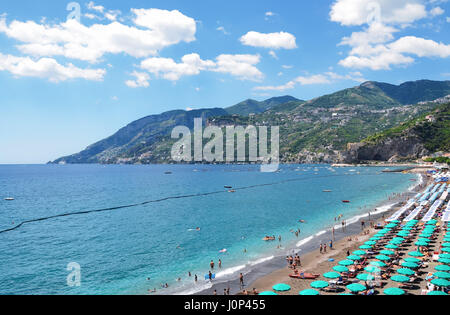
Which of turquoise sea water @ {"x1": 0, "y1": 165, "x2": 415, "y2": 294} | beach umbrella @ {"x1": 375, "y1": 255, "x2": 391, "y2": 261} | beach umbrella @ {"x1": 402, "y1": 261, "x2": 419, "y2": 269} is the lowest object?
turquoise sea water @ {"x1": 0, "y1": 165, "x2": 415, "y2": 294}

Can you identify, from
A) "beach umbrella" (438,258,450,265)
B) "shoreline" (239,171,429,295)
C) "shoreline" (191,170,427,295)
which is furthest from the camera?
"shoreline" (191,170,427,295)

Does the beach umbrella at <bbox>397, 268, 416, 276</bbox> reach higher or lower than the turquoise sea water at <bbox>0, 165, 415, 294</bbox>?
higher

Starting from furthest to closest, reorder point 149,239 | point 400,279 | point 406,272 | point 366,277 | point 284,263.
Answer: point 149,239, point 284,263, point 406,272, point 366,277, point 400,279

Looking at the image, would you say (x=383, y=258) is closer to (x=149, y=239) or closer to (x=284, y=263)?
(x=284, y=263)

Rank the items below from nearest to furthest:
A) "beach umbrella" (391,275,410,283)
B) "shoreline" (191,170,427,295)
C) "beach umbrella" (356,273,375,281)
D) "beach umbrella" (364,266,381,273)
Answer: "beach umbrella" (391,275,410,283) → "beach umbrella" (356,273,375,281) → "beach umbrella" (364,266,381,273) → "shoreline" (191,170,427,295)

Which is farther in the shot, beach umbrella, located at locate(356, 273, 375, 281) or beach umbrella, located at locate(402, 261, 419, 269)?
beach umbrella, located at locate(402, 261, 419, 269)

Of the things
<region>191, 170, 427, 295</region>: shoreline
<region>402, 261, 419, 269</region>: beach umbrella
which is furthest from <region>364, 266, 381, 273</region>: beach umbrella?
<region>191, 170, 427, 295</region>: shoreline

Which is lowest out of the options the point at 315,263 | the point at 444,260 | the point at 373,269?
the point at 315,263

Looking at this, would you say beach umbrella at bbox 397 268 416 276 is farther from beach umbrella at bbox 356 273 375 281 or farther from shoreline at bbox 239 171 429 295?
shoreline at bbox 239 171 429 295

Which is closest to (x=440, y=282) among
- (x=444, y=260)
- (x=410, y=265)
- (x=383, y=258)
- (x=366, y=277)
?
(x=410, y=265)

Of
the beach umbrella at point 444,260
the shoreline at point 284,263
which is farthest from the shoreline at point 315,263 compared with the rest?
the beach umbrella at point 444,260

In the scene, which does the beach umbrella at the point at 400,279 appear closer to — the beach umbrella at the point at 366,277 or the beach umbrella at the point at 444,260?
the beach umbrella at the point at 366,277
